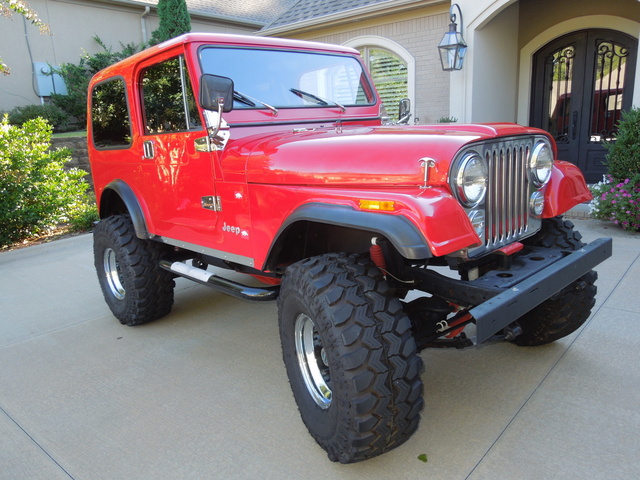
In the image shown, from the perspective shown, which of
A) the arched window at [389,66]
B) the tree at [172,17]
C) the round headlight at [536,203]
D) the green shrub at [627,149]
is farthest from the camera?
the tree at [172,17]

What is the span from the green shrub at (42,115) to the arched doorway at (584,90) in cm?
1145

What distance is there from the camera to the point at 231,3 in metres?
18.1

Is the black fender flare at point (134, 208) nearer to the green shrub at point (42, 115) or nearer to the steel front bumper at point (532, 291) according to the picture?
the steel front bumper at point (532, 291)

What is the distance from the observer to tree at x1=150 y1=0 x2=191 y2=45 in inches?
540

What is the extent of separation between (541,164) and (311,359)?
60.1 inches

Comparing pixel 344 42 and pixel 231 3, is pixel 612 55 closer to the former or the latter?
pixel 344 42

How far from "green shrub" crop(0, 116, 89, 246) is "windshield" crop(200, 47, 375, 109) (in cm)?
579

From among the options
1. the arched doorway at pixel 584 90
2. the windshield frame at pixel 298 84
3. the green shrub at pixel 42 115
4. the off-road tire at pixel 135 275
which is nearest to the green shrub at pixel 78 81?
the green shrub at pixel 42 115

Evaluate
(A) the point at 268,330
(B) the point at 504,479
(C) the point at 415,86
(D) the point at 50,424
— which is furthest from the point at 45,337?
(C) the point at 415,86

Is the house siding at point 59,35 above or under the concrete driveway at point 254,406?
above

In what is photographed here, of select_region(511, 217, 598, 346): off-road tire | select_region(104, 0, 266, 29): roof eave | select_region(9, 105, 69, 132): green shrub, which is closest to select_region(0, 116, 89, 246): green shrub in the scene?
select_region(9, 105, 69, 132): green shrub

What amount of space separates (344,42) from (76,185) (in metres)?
5.68

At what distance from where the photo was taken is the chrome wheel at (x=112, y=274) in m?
4.32

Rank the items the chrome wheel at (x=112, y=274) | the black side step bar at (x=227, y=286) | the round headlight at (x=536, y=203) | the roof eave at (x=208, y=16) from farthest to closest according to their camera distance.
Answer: the roof eave at (x=208, y=16) → the chrome wheel at (x=112, y=274) → the black side step bar at (x=227, y=286) → the round headlight at (x=536, y=203)
